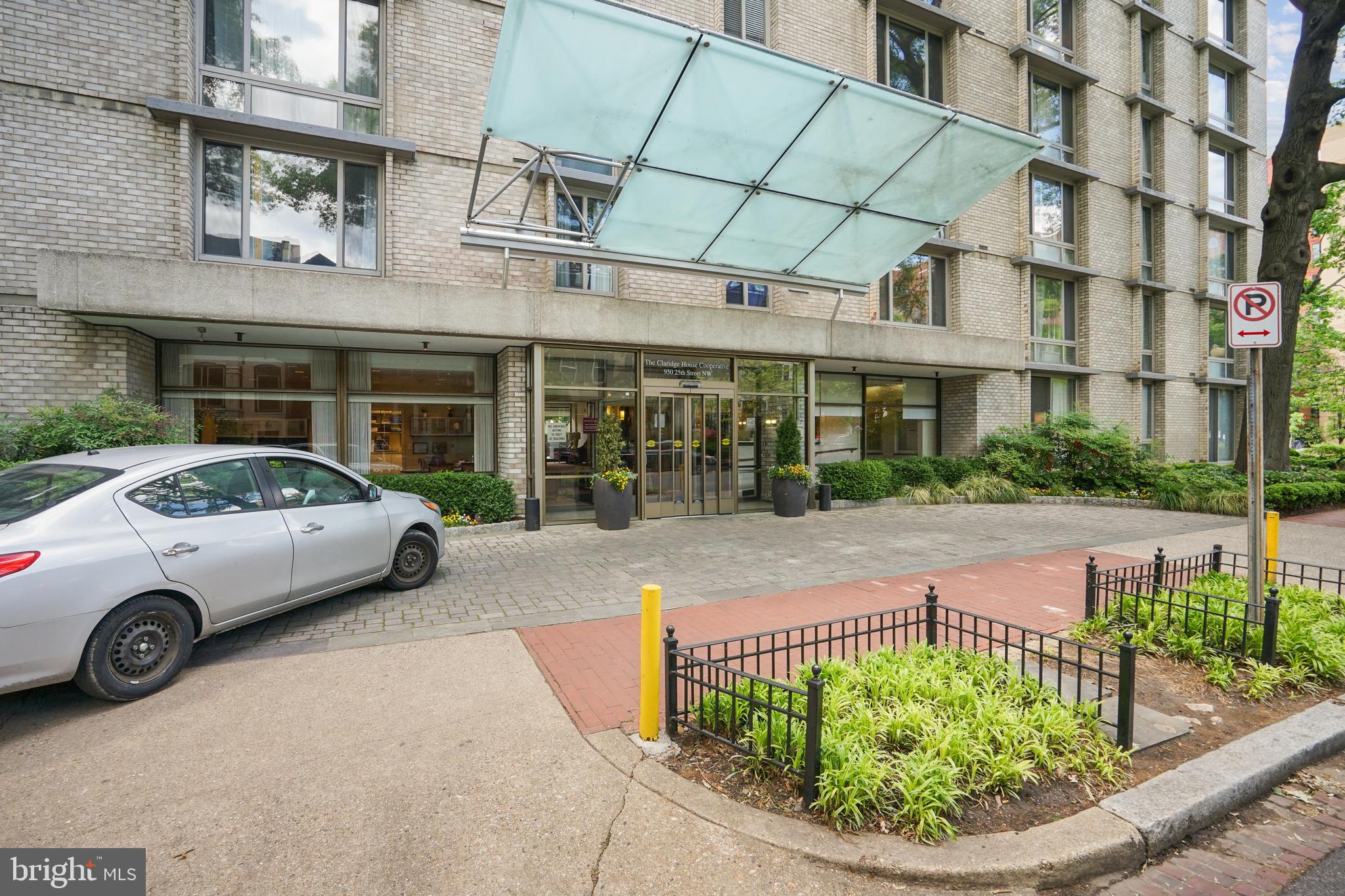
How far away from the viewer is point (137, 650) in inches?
162

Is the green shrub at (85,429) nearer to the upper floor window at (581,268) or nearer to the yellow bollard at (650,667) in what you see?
the upper floor window at (581,268)

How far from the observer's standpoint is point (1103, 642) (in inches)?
199

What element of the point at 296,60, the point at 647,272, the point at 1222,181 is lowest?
the point at 647,272

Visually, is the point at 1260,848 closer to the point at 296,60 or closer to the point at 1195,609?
the point at 1195,609

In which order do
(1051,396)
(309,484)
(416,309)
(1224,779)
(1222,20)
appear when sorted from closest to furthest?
(1224,779), (309,484), (416,309), (1051,396), (1222,20)

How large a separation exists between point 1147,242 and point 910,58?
1103cm

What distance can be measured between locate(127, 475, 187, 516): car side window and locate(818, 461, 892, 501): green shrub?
478 inches

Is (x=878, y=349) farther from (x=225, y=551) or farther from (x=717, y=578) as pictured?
(x=225, y=551)

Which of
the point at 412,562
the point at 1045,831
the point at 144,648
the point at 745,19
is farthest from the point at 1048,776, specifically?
the point at 745,19

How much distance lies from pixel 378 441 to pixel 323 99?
19.5 ft

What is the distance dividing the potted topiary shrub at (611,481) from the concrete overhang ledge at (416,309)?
1.66 m

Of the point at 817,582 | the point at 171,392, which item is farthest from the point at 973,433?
the point at 171,392

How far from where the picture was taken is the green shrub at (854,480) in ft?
46.7

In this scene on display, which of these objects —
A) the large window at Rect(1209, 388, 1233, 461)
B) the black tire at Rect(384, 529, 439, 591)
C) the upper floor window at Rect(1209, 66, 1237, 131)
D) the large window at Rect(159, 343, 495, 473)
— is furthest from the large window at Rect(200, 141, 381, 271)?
the upper floor window at Rect(1209, 66, 1237, 131)
